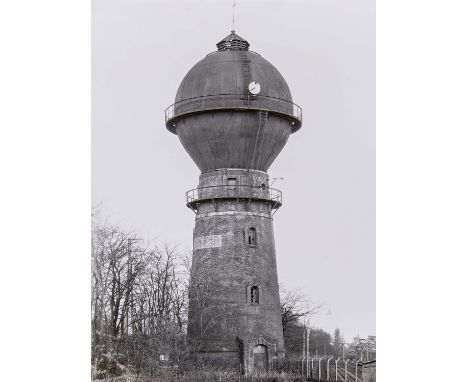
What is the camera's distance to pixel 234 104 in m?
27.7

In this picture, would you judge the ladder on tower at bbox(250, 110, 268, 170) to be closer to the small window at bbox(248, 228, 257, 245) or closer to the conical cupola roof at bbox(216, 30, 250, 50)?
the small window at bbox(248, 228, 257, 245)

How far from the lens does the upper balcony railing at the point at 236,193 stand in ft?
93.1

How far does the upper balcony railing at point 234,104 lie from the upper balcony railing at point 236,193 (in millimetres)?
2965

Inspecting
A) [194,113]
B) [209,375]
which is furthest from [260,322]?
[194,113]

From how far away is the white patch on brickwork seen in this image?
28469 mm

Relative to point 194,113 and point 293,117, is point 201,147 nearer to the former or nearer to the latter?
point 194,113

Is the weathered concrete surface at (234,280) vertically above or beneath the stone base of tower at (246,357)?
above

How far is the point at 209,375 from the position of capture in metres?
26.0

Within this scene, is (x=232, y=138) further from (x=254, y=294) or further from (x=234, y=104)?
(x=254, y=294)

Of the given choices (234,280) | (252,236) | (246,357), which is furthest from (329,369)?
(252,236)

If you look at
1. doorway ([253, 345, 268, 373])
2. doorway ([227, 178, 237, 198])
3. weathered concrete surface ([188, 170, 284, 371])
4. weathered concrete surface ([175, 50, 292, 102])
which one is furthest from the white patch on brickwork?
weathered concrete surface ([175, 50, 292, 102])

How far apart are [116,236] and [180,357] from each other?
15.8 ft

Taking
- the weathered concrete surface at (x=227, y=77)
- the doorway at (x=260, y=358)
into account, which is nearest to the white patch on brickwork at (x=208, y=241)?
the doorway at (x=260, y=358)

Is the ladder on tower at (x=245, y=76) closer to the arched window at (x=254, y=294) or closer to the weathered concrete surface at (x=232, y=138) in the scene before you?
the weathered concrete surface at (x=232, y=138)
